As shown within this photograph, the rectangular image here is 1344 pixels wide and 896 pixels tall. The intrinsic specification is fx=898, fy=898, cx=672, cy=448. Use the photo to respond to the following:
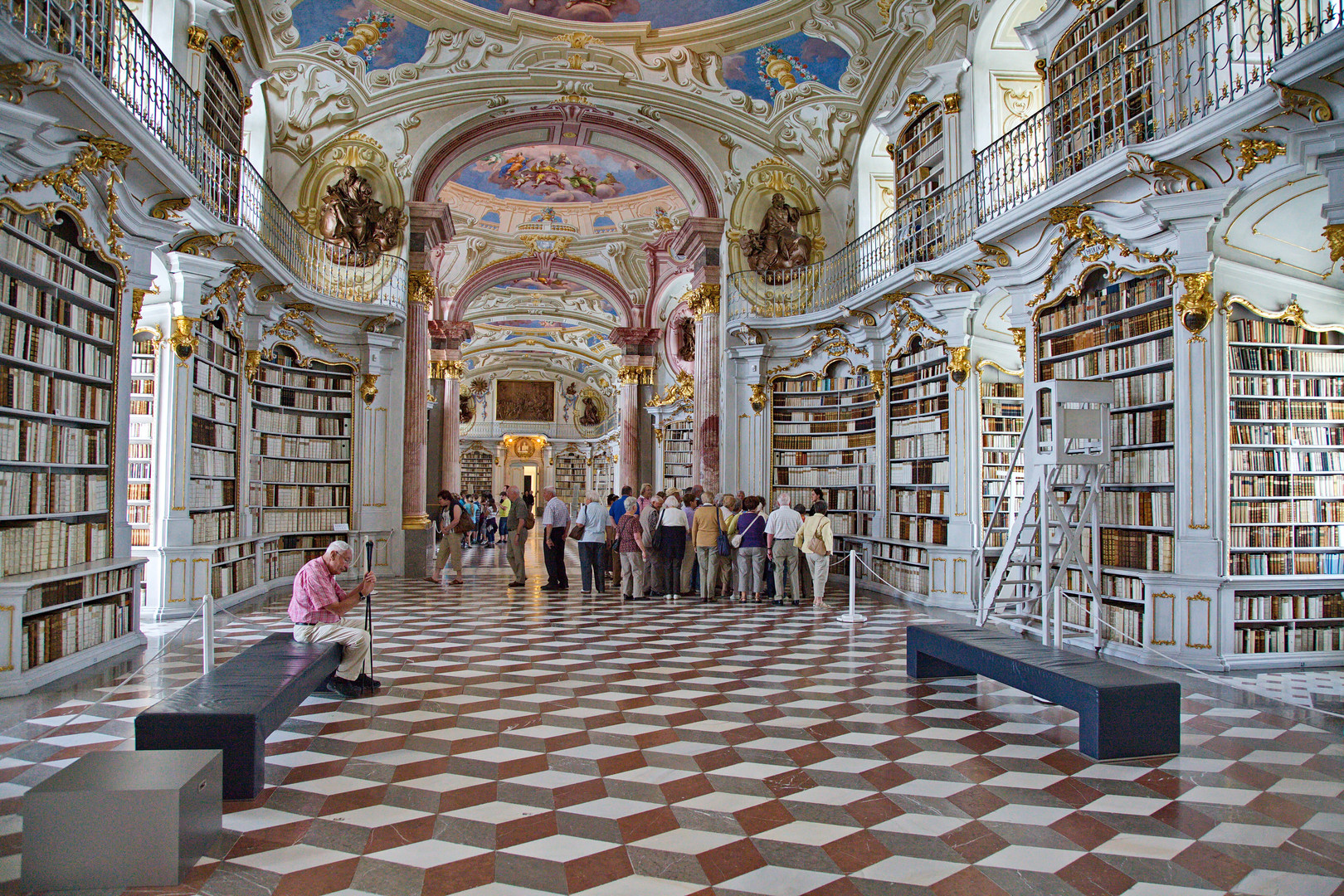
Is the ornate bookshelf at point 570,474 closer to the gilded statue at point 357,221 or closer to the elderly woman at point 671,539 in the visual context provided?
the gilded statue at point 357,221

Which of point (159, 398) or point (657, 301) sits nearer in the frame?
point (159, 398)

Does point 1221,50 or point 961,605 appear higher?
point 1221,50

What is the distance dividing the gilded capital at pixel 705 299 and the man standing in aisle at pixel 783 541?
220 inches

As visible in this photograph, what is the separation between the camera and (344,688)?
5.57m

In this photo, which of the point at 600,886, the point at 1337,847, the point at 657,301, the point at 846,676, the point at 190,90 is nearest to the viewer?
the point at 600,886

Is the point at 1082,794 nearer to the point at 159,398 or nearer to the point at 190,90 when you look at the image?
the point at 159,398

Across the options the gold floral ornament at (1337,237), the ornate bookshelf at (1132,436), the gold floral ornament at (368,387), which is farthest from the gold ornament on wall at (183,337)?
the gold floral ornament at (1337,237)

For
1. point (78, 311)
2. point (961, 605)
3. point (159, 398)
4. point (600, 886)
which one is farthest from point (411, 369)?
point (600, 886)

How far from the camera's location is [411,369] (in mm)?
13797

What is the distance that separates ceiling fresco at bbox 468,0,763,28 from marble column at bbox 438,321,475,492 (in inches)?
444

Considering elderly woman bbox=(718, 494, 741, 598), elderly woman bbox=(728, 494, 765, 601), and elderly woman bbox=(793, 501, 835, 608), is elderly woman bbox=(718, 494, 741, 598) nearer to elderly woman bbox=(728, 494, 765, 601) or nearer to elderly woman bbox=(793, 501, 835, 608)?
elderly woman bbox=(728, 494, 765, 601)

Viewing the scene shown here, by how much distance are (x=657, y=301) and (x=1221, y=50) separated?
16.9 metres

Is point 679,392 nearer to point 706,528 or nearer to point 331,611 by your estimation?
point 706,528

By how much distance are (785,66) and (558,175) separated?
22.3ft
